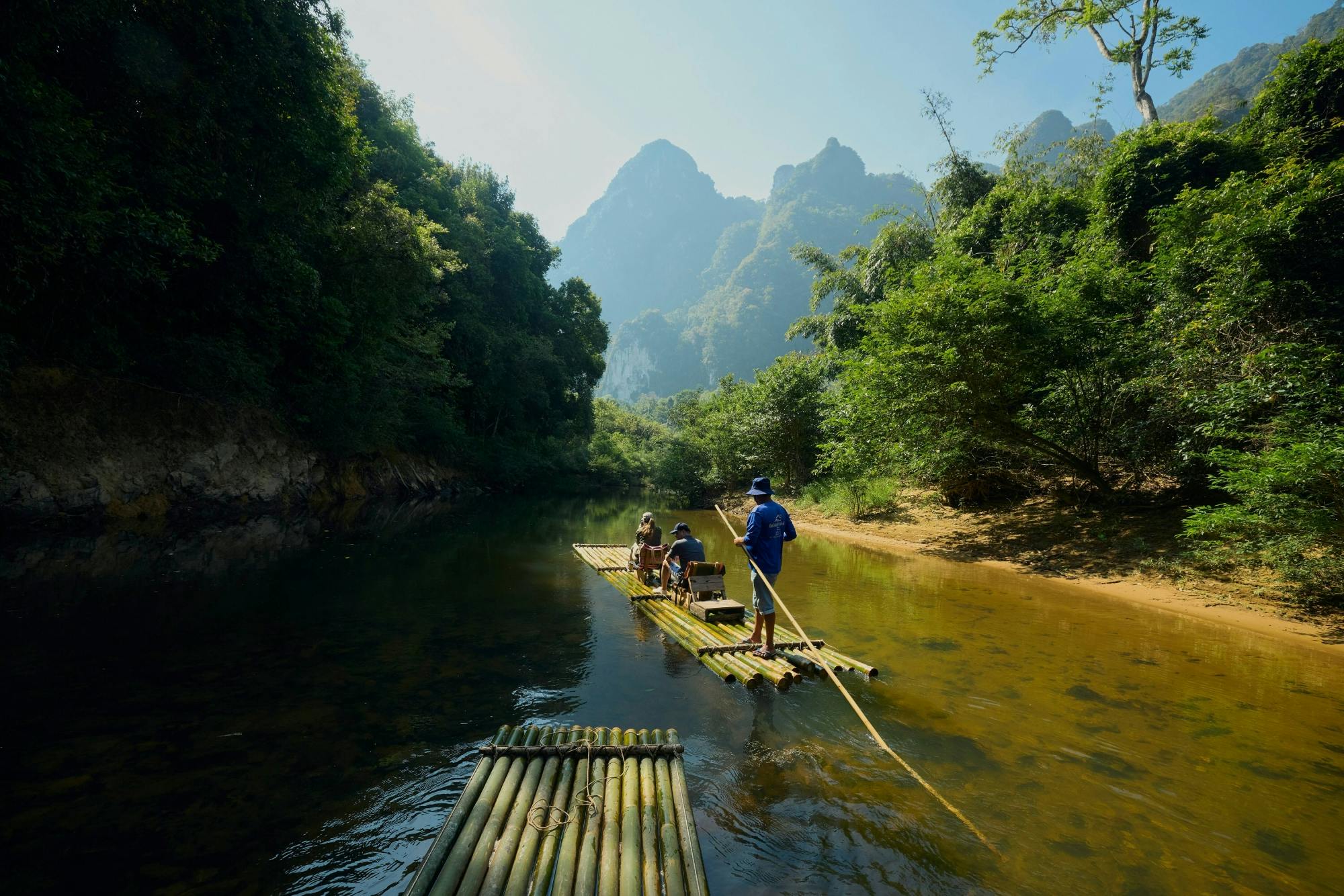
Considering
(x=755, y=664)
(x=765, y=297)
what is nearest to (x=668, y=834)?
(x=755, y=664)

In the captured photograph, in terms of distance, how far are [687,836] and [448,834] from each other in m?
1.40

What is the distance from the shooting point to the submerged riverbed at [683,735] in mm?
3801

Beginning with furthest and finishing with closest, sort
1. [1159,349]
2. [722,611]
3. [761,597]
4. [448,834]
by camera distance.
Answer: [1159,349]
[722,611]
[761,597]
[448,834]

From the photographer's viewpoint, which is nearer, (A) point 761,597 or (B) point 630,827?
(B) point 630,827

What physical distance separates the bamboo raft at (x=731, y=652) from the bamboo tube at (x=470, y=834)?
301cm

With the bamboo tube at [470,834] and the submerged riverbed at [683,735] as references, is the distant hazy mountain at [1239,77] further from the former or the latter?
the bamboo tube at [470,834]

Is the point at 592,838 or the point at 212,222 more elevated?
the point at 212,222

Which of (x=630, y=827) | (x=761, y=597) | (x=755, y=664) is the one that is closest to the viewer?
(x=630, y=827)

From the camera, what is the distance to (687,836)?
11.0ft

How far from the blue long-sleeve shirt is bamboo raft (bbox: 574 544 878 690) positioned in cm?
105

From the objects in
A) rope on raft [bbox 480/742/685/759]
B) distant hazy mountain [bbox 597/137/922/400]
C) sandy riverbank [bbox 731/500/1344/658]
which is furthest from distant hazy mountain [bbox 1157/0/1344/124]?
rope on raft [bbox 480/742/685/759]

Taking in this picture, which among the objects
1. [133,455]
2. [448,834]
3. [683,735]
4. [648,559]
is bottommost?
[683,735]

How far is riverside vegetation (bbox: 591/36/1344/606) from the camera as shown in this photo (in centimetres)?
934

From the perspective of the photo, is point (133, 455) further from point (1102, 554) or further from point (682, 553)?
point (1102, 554)
